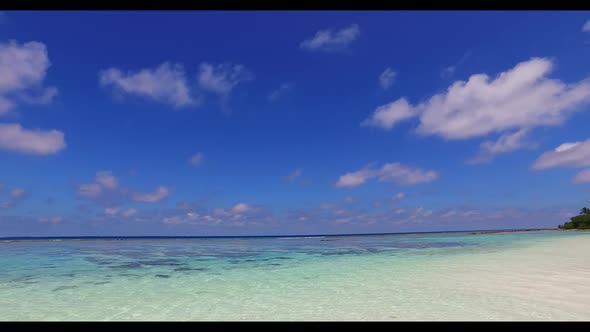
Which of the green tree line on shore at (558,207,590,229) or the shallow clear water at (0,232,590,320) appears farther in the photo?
the green tree line on shore at (558,207,590,229)

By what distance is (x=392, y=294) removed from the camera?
27.3ft

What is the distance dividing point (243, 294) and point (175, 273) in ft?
18.9

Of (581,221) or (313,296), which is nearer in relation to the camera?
(313,296)

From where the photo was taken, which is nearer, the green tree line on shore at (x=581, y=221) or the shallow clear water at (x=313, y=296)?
the shallow clear water at (x=313, y=296)

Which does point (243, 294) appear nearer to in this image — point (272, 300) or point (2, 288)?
point (272, 300)

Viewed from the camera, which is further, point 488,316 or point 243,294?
point 243,294

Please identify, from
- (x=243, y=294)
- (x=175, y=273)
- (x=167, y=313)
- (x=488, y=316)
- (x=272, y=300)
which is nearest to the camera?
(x=488, y=316)
